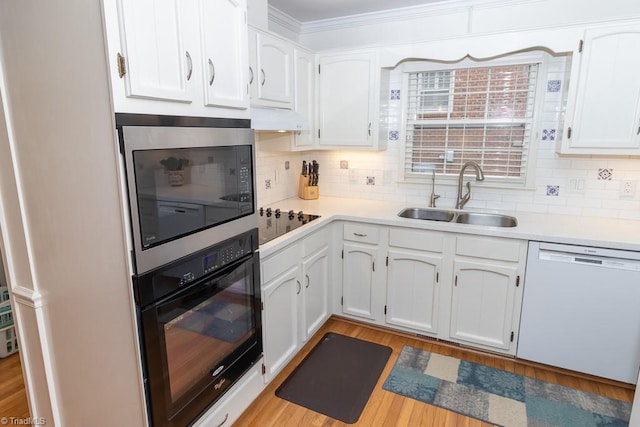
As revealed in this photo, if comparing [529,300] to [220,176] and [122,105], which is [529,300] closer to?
[220,176]

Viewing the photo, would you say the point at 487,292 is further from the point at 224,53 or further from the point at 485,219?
the point at 224,53

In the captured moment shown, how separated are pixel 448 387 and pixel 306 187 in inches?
75.0

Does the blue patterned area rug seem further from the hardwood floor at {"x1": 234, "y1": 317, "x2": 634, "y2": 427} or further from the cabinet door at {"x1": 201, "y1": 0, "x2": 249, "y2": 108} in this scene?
the cabinet door at {"x1": 201, "y1": 0, "x2": 249, "y2": 108}

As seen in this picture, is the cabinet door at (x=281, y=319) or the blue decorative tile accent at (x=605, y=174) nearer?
the cabinet door at (x=281, y=319)

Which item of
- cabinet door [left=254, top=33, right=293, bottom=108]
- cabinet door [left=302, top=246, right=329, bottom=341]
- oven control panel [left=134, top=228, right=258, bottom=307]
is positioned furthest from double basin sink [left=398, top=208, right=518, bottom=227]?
oven control panel [left=134, top=228, right=258, bottom=307]

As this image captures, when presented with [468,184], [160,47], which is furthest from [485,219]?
[160,47]

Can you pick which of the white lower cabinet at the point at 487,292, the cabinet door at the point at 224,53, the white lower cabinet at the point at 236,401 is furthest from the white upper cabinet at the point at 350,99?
the white lower cabinet at the point at 236,401

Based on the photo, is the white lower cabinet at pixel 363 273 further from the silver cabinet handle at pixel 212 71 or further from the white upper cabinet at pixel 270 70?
the silver cabinet handle at pixel 212 71

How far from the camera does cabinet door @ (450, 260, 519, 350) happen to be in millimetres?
2422

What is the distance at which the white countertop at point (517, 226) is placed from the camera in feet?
7.05

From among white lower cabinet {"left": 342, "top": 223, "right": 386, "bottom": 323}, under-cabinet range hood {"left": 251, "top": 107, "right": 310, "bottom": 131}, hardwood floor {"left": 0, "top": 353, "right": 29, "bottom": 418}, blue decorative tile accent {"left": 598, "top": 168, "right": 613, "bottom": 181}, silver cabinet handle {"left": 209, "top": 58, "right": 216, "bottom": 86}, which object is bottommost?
hardwood floor {"left": 0, "top": 353, "right": 29, "bottom": 418}

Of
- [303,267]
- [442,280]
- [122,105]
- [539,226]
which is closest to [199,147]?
[122,105]

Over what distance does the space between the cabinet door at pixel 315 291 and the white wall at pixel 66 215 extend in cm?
127

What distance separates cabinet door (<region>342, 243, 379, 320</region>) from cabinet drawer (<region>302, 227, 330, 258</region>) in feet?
0.71
